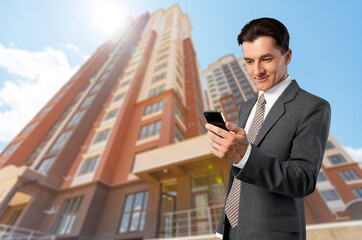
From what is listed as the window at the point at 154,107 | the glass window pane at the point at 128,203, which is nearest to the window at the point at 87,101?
the window at the point at 154,107

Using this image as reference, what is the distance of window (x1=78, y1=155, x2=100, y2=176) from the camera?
1549cm

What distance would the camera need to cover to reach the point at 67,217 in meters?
13.0

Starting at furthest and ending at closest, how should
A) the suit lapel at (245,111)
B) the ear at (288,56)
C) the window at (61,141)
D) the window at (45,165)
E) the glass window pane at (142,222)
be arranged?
the window at (61,141)
the window at (45,165)
the glass window pane at (142,222)
the suit lapel at (245,111)
the ear at (288,56)

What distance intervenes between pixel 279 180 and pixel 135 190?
13.5 metres

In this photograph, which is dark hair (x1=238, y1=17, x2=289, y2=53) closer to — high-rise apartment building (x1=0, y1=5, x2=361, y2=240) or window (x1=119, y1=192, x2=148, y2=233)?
high-rise apartment building (x1=0, y1=5, x2=361, y2=240)

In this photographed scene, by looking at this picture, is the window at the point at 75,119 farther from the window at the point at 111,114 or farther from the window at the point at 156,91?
the window at the point at 156,91

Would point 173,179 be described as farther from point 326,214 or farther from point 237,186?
point 237,186

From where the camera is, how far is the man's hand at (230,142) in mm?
918

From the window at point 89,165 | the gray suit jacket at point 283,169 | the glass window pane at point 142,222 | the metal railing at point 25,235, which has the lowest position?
the gray suit jacket at point 283,169

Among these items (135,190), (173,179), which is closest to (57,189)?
(135,190)

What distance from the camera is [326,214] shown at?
11969 millimetres

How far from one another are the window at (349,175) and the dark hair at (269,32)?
138ft

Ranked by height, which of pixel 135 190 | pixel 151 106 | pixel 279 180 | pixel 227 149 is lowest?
pixel 279 180

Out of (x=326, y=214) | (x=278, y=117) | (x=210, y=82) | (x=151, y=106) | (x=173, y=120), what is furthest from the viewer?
(x=210, y=82)
